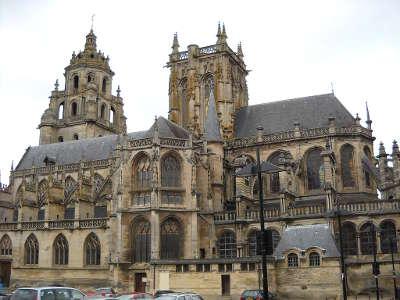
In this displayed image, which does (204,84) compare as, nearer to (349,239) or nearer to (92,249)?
(92,249)

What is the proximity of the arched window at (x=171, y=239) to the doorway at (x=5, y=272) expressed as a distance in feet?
58.8

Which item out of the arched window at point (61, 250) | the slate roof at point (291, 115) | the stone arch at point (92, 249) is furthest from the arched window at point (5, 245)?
the slate roof at point (291, 115)

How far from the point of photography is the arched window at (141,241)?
3669 cm

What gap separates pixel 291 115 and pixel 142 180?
54.4 feet

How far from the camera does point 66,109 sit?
65562 mm

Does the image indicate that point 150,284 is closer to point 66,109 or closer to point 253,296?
point 253,296

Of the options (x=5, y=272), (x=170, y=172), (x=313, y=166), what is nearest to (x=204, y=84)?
(x=313, y=166)

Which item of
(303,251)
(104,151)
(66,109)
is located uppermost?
(66,109)

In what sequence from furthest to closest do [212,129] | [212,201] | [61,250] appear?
[212,129] → [61,250] → [212,201]

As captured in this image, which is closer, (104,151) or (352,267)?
(352,267)

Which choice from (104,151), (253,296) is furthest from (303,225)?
(104,151)

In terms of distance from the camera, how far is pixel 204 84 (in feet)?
172

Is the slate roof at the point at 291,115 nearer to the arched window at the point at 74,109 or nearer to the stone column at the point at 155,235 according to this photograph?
the stone column at the point at 155,235

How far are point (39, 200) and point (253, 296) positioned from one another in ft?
100
